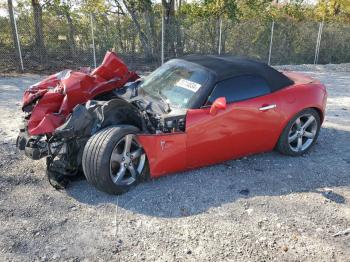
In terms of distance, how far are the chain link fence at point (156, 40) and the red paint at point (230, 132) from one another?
8.26 meters

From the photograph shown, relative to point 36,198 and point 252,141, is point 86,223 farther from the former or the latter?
point 252,141

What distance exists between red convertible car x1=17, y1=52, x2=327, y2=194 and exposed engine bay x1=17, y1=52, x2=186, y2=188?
0.01 m

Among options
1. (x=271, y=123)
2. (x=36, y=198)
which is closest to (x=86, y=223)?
(x=36, y=198)

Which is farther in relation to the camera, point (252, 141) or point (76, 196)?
point (252, 141)

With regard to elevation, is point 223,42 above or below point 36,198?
above

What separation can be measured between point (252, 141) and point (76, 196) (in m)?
2.27

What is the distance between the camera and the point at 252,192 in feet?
13.6

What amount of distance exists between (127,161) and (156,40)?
9.86 meters

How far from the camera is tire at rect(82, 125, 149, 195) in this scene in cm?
363

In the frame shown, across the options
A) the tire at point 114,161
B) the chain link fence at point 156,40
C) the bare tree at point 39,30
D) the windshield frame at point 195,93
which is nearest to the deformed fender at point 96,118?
the tire at point 114,161

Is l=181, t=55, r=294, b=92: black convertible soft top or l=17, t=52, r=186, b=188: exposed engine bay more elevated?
l=181, t=55, r=294, b=92: black convertible soft top

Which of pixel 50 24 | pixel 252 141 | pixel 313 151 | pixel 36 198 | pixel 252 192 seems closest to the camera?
pixel 36 198

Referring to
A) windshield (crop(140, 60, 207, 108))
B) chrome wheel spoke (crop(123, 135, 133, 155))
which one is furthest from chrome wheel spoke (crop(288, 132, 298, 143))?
chrome wheel spoke (crop(123, 135, 133, 155))

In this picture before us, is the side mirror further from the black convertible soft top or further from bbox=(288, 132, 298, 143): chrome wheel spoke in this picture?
bbox=(288, 132, 298, 143): chrome wheel spoke
